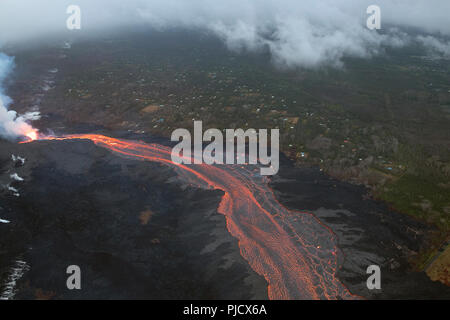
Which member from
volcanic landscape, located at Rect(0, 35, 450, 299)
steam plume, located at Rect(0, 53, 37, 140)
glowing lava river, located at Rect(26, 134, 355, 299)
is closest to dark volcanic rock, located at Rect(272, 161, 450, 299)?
volcanic landscape, located at Rect(0, 35, 450, 299)

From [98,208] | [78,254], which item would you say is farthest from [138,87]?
[78,254]

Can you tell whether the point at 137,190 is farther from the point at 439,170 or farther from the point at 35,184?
the point at 439,170

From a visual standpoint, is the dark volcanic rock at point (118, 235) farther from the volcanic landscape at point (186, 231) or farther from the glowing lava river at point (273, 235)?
the glowing lava river at point (273, 235)
